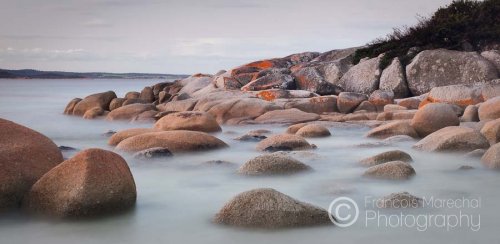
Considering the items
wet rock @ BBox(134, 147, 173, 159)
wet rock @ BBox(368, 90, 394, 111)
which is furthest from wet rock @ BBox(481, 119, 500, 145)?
wet rock @ BBox(368, 90, 394, 111)

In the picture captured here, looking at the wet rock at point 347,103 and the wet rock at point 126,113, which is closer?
the wet rock at point 347,103

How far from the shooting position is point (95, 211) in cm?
555

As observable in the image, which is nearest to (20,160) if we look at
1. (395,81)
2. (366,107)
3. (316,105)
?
(316,105)

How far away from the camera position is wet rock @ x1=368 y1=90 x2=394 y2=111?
16.9 m

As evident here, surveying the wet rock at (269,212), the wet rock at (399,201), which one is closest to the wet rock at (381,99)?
the wet rock at (399,201)

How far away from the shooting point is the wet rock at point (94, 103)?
20141mm

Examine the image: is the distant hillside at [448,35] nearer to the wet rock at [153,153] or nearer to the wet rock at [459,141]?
the wet rock at [459,141]

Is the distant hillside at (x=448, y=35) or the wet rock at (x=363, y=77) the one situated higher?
the distant hillside at (x=448, y=35)

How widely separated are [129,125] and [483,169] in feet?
35.1

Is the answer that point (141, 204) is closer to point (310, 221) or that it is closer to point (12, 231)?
point (12, 231)

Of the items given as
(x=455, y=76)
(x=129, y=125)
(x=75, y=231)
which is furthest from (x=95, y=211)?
(x=455, y=76)

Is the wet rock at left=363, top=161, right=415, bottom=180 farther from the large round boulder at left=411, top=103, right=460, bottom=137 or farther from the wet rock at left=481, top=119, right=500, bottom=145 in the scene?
the large round boulder at left=411, top=103, right=460, bottom=137

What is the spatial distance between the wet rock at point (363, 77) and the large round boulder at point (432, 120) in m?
7.62

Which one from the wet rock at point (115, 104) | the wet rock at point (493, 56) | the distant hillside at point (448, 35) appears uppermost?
the distant hillside at point (448, 35)
